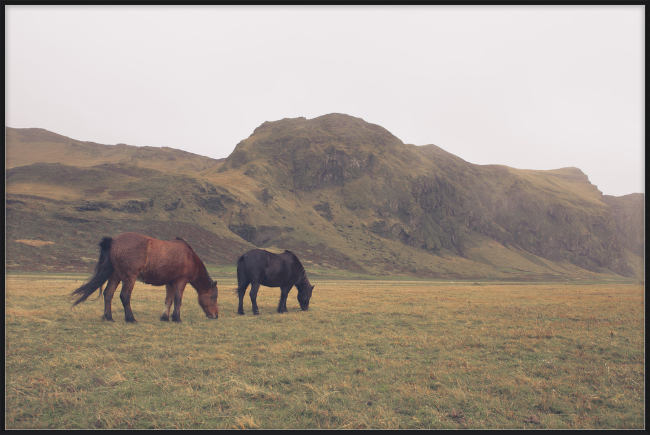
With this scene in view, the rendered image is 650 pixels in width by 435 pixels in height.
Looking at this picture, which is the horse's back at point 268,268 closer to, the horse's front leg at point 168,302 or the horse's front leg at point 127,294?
the horse's front leg at point 168,302

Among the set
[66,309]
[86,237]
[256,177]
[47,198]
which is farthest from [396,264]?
[66,309]

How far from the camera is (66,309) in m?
16.7

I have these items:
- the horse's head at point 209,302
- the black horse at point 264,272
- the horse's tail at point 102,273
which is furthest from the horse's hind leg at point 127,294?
the black horse at point 264,272

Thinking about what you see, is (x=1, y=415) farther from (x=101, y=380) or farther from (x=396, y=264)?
(x=396, y=264)

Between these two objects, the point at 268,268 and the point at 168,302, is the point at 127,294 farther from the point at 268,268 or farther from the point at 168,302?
the point at 268,268

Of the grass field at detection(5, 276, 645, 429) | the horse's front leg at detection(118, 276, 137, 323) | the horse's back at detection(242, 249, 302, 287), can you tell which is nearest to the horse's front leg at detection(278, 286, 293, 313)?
the horse's back at detection(242, 249, 302, 287)

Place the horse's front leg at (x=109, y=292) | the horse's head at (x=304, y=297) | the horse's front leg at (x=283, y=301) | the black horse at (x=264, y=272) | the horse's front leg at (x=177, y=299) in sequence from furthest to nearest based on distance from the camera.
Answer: the horse's head at (x=304, y=297), the horse's front leg at (x=283, y=301), the black horse at (x=264, y=272), the horse's front leg at (x=177, y=299), the horse's front leg at (x=109, y=292)

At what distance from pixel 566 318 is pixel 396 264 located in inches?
5162

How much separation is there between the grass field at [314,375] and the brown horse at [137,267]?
1.17 m

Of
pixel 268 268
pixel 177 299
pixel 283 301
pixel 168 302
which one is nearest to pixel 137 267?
pixel 177 299

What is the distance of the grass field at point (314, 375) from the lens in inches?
241

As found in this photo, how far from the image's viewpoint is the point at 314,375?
26.7 feet

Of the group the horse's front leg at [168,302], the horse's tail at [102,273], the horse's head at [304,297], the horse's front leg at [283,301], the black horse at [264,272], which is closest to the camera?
the horse's tail at [102,273]

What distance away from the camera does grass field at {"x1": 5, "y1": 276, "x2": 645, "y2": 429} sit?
6.12 meters
